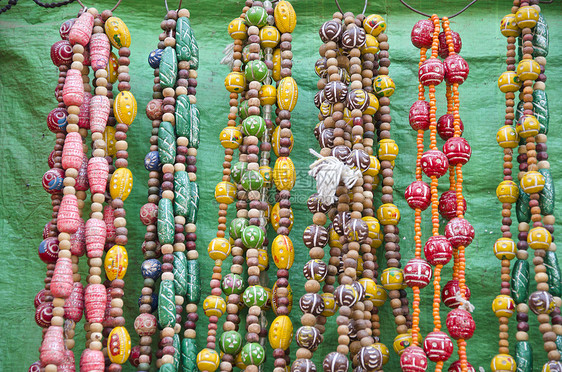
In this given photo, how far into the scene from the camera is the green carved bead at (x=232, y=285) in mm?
1289

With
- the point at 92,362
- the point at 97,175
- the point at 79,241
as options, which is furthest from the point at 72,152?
the point at 92,362

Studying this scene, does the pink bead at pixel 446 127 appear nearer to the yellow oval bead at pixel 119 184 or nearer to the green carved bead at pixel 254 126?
the green carved bead at pixel 254 126

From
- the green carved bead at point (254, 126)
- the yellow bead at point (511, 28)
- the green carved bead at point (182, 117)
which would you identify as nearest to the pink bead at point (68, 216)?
the green carved bead at point (182, 117)

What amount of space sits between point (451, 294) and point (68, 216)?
696mm

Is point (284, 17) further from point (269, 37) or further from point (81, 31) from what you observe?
point (81, 31)

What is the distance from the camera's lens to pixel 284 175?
1.31m

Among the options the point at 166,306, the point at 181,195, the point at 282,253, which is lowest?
the point at 166,306

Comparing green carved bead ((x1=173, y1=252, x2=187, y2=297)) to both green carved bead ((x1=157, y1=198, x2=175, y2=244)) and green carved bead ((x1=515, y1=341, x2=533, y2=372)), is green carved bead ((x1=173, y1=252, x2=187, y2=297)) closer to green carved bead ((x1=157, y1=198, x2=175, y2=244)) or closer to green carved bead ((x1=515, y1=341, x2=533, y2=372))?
green carved bead ((x1=157, y1=198, x2=175, y2=244))

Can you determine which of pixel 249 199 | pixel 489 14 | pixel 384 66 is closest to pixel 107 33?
pixel 249 199

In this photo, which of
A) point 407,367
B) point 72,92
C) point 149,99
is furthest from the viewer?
point 149,99

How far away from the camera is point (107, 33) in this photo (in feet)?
4.52

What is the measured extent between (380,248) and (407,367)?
288 mm

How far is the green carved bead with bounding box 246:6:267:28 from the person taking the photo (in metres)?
1.39

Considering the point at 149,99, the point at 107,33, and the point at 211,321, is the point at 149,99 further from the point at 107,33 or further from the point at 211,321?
the point at 211,321
